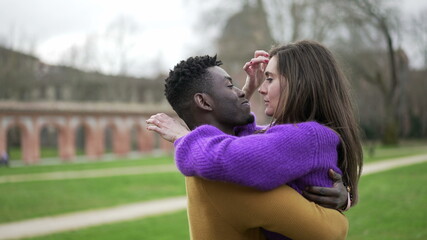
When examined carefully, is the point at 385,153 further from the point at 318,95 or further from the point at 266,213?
the point at 266,213

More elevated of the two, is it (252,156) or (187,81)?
(187,81)

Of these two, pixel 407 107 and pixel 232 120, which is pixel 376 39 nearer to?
pixel 407 107

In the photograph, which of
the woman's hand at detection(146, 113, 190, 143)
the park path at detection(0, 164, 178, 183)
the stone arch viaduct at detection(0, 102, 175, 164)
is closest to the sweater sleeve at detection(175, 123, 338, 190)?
the woman's hand at detection(146, 113, 190, 143)

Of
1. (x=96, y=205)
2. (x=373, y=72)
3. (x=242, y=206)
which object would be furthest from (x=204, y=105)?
(x=373, y=72)

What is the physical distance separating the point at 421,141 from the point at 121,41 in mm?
34353

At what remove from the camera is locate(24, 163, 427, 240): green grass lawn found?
23.4ft

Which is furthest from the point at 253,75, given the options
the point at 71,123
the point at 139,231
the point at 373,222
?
the point at 71,123

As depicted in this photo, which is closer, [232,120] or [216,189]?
[216,189]

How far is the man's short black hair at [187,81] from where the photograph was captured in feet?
6.15

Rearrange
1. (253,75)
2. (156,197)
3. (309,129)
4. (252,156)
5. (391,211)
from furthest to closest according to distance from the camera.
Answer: (156,197) → (391,211) → (253,75) → (309,129) → (252,156)

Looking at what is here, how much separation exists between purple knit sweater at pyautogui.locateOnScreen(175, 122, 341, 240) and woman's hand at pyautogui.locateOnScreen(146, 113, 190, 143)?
8 cm

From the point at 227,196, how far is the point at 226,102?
0.45 m

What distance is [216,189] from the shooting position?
5.26 ft

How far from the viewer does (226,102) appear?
6.13ft
